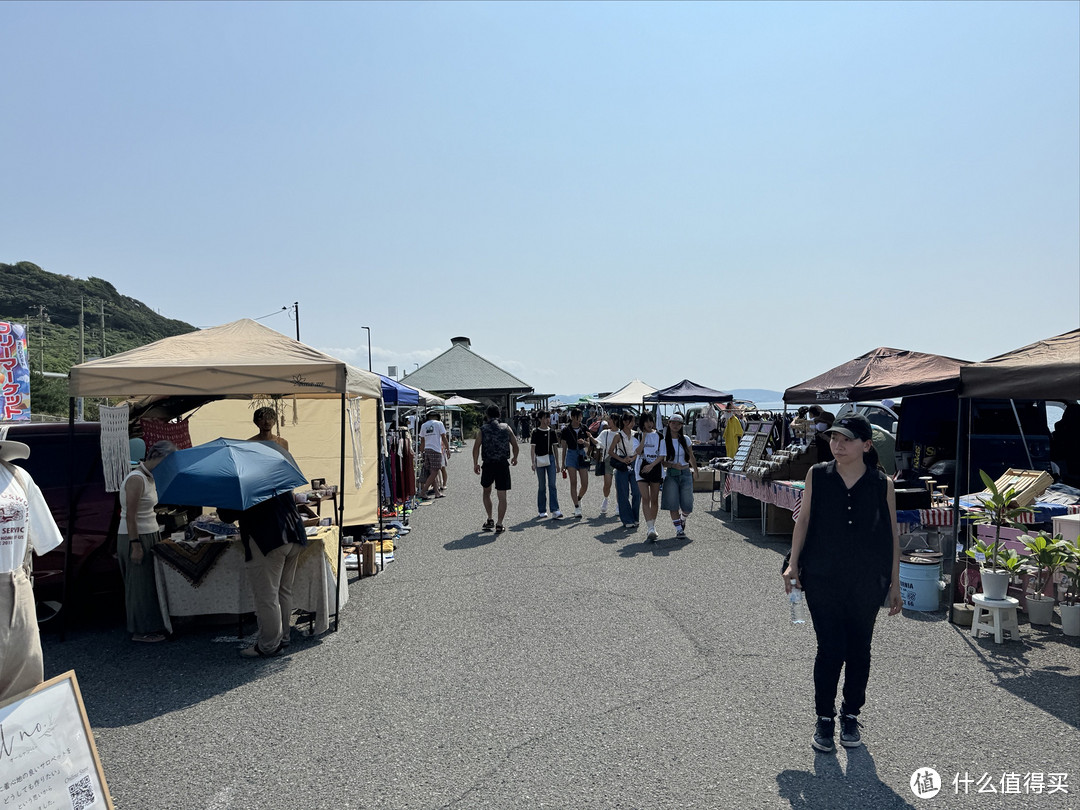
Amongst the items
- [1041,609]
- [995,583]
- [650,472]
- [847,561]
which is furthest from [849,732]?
[650,472]

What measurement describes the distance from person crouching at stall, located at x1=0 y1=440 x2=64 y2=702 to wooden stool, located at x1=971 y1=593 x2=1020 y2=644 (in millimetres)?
6494

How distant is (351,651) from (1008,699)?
4715mm

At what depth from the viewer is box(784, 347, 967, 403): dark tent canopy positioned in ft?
31.1

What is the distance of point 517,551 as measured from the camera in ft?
31.7

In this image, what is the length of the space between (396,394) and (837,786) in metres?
9.56

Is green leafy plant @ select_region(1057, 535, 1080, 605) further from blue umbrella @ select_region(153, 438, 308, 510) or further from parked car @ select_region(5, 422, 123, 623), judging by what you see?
parked car @ select_region(5, 422, 123, 623)

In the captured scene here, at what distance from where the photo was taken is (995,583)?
5.80 metres

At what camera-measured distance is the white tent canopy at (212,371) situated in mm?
6266

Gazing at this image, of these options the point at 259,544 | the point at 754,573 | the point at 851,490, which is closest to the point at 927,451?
the point at 754,573

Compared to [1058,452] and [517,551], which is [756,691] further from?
[1058,452]

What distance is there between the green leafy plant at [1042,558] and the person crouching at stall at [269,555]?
19.9 ft

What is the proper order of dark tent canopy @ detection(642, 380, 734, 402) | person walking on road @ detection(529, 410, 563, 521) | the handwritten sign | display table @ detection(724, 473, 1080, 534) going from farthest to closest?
dark tent canopy @ detection(642, 380, 734, 402) < person walking on road @ detection(529, 410, 563, 521) < display table @ detection(724, 473, 1080, 534) < the handwritten sign

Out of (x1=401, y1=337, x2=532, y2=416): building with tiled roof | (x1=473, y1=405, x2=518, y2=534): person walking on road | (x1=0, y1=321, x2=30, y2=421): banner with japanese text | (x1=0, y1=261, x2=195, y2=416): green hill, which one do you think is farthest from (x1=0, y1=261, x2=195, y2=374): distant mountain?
(x1=473, y1=405, x2=518, y2=534): person walking on road

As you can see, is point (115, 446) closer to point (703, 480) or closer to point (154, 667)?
point (154, 667)
